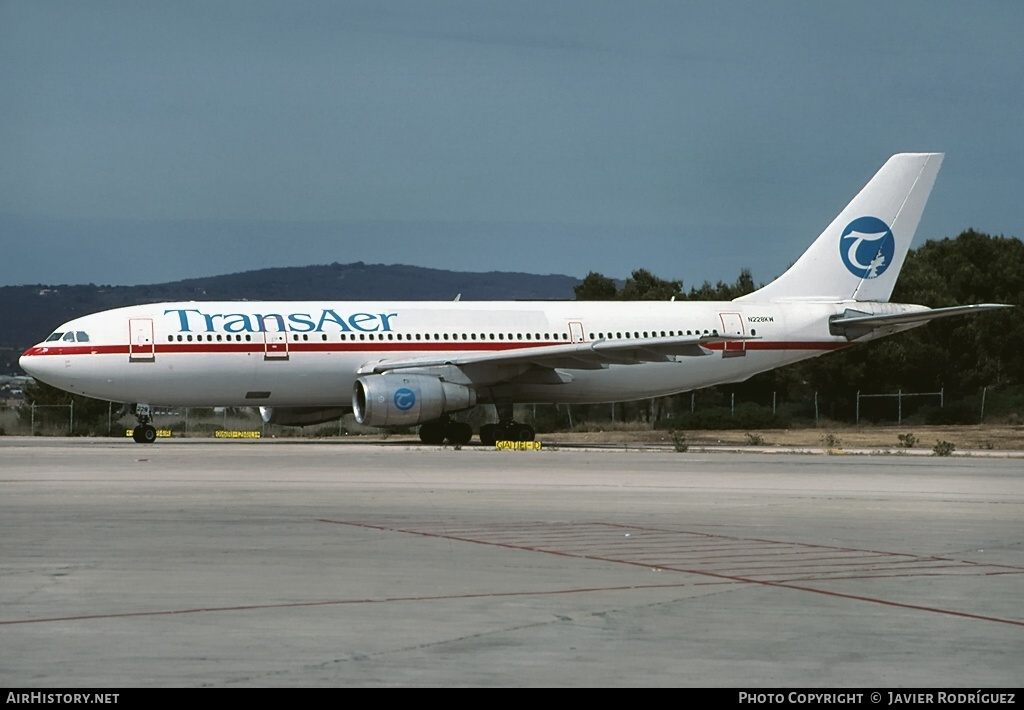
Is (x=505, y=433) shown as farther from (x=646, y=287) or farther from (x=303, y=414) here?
(x=646, y=287)

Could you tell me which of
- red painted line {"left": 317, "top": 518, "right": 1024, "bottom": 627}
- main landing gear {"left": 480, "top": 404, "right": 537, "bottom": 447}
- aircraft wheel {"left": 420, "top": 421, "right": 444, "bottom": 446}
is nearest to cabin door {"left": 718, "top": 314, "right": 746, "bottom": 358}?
main landing gear {"left": 480, "top": 404, "right": 537, "bottom": 447}

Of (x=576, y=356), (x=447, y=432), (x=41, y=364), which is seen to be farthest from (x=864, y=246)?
(x=41, y=364)

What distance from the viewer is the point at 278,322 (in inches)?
1401

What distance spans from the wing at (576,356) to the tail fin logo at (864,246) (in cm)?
610

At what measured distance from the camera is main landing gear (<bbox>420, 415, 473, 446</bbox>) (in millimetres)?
37125

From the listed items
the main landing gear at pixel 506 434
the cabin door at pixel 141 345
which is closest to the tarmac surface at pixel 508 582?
the cabin door at pixel 141 345

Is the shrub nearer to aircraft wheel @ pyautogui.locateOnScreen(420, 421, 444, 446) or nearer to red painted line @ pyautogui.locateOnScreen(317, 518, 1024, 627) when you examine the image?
aircraft wheel @ pyautogui.locateOnScreen(420, 421, 444, 446)

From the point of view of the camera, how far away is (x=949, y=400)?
5397 cm

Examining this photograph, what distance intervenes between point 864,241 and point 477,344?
37.3ft

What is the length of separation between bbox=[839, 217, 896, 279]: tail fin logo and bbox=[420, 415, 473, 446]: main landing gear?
11.7 m

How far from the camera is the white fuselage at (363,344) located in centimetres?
3481

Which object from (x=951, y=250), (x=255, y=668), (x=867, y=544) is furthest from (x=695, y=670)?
(x=951, y=250)

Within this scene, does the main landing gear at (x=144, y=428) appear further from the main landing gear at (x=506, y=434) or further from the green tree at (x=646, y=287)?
the green tree at (x=646, y=287)
